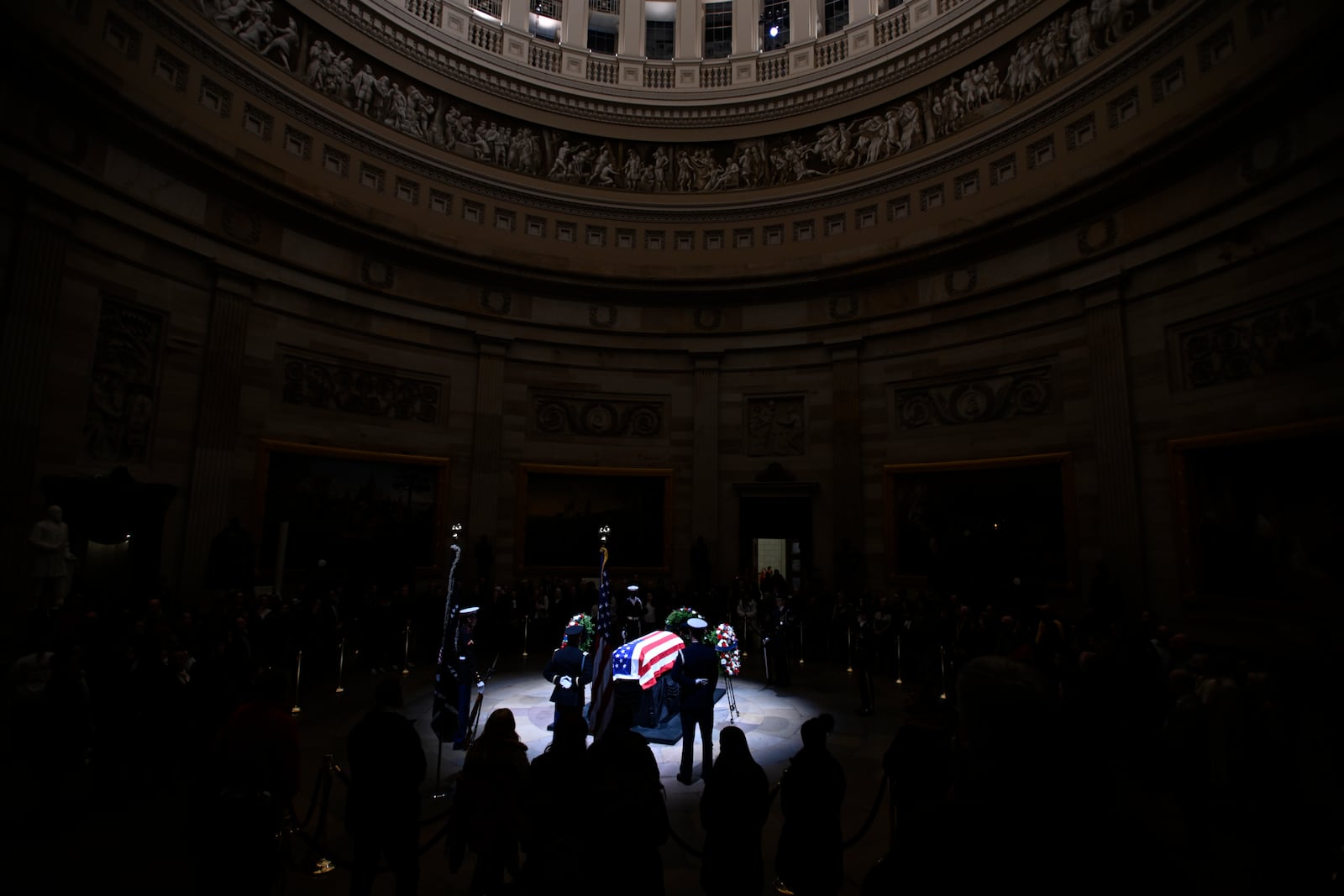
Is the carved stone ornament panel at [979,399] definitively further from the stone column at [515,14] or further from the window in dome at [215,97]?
the window in dome at [215,97]

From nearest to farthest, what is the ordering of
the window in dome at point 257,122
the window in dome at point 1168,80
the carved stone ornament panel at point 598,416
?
the window in dome at point 1168,80
the window in dome at point 257,122
the carved stone ornament panel at point 598,416

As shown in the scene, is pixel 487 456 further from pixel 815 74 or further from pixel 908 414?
pixel 815 74

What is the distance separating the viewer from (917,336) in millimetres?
18328

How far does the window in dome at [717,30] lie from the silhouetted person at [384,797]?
24.4 m

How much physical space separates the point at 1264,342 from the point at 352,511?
1988 centimetres

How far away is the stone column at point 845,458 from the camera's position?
18422 mm

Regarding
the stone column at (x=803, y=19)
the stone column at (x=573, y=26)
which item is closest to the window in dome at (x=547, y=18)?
the stone column at (x=573, y=26)

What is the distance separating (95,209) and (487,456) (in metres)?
9.96

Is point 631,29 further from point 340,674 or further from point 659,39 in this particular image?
point 340,674

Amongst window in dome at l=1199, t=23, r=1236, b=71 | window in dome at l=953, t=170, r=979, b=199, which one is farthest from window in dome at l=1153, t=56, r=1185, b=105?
window in dome at l=953, t=170, r=979, b=199

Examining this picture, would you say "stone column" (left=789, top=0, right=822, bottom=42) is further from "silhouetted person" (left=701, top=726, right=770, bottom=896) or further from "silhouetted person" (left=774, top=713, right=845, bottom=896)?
"silhouetted person" (left=701, top=726, right=770, bottom=896)

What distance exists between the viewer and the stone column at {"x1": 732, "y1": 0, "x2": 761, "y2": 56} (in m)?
22.2

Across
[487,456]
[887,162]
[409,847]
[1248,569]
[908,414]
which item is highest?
[887,162]

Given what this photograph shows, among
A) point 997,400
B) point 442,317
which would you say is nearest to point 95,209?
point 442,317
